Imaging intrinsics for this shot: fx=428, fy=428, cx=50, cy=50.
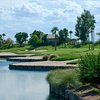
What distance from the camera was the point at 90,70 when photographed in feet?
77.0

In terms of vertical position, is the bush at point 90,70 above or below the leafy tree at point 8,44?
above

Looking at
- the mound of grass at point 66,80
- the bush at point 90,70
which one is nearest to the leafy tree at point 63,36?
the mound of grass at point 66,80

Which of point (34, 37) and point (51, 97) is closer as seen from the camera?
point (51, 97)

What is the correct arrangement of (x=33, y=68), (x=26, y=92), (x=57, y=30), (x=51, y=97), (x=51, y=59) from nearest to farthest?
1. (x=51, y=97)
2. (x=26, y=92)
3. (x=33, y=68)
4. (x=51, y=59)
5. (x=57, y=30)

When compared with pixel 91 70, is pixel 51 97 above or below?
below

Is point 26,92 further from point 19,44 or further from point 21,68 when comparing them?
point 19,44

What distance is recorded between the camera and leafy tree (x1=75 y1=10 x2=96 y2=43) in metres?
137

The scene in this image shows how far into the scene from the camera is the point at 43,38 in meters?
160

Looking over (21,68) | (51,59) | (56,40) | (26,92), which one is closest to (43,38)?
(56,40)

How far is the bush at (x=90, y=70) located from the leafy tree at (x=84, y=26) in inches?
4461

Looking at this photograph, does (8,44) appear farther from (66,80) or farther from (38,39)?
(66,80)

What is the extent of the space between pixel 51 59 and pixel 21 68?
12.2m

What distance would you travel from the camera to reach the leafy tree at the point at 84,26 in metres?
137

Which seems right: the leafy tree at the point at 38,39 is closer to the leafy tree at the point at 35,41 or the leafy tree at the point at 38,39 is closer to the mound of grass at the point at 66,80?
the leafy tree at the point at 35,41
